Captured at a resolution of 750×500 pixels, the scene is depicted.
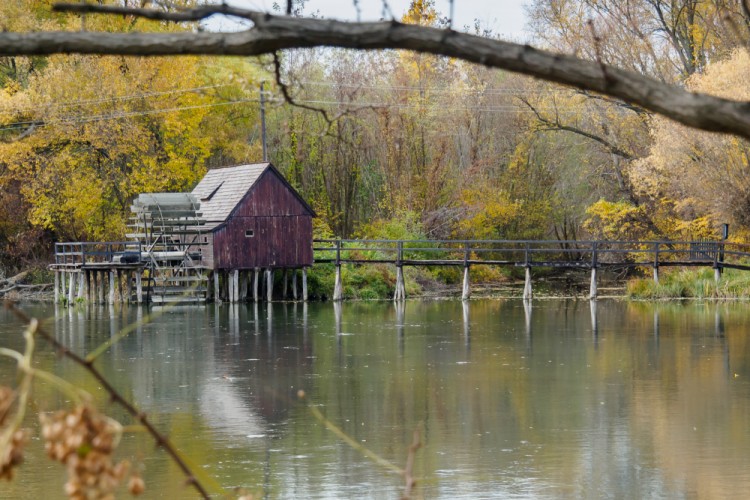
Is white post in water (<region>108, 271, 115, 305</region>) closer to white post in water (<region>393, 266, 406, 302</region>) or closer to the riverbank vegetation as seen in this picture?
the riverbank vegetation

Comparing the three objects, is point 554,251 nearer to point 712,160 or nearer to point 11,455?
point 712,160

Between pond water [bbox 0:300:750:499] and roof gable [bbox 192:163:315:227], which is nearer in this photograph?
pond water [bbox 0:300:750:499]

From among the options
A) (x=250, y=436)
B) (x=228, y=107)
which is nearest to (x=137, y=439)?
(x=250, y=436)

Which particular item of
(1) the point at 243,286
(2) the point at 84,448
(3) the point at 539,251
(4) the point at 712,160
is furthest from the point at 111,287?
(2) the point at 84,448

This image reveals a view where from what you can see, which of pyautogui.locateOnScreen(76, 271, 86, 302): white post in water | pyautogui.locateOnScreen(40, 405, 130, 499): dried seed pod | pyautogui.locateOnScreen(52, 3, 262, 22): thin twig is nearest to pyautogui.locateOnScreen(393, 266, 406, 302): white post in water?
pyautogui.locateOnScreen(76, 271, 86, 302): white post in water

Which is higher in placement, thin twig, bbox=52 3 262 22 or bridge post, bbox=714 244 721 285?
thin twig, bbox=52 3 262 22

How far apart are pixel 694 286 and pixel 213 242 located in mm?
14478

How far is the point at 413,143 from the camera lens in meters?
48.4

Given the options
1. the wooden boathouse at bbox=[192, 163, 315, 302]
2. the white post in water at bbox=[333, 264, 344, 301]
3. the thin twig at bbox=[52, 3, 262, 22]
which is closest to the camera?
the thin twig at bbox=[52, 3, 262, 22]

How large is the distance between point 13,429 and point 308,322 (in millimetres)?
28846

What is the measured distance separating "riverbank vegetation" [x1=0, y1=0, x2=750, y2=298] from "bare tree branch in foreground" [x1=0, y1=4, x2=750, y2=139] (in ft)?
99.9

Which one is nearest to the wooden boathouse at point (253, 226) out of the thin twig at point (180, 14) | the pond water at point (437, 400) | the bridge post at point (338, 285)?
the bridge post at point (338, 285)

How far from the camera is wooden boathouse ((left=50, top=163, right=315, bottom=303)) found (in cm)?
3662

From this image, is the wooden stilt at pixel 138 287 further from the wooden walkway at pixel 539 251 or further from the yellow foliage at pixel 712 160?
the yellow foliage at pixel 712 160
